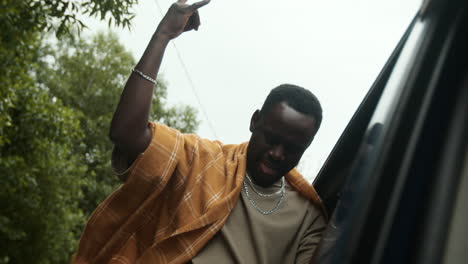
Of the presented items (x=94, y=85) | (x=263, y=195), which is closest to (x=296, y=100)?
(x=263, y=195)

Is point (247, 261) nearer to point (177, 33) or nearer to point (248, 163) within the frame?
point (248, 163)

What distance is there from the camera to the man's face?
81.7 inches

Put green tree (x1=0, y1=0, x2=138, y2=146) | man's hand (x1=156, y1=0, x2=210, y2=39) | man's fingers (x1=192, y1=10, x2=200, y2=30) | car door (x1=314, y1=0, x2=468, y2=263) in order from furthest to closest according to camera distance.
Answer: green tree (x1=0, y1=0, x2=138, y2=146) < man's fingers (x1=192, y1=10, x2=200, y2=30) < man's hand (x1=156, y1=0, x2=210, y2=39) < car door (x1=314, y1=0, x2=468, y2=263)

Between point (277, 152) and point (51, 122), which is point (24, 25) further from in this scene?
point (277, 152)

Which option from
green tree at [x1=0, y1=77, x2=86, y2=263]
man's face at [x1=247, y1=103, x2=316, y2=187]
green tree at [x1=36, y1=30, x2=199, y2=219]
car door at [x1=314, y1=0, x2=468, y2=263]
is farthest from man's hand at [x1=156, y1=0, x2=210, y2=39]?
green tree at [x1=36, y1=30, x2=199, y2=219]

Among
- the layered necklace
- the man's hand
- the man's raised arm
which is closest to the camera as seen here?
the man's raised arm

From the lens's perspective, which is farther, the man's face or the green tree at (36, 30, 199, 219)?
the green tree at (36, 30, 199, 219)

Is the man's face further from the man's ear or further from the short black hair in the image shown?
the man's ear

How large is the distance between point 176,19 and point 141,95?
1.14 feet

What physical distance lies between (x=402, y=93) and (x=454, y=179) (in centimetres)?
15

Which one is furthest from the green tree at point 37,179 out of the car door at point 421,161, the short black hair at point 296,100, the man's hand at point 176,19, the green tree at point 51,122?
the car door at point 421,161

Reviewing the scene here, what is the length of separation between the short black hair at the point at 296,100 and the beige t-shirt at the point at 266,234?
1.24 feet

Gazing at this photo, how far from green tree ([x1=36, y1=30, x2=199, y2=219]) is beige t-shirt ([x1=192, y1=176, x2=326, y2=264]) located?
20.0 m

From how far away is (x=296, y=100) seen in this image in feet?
7.28
